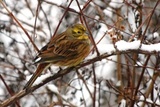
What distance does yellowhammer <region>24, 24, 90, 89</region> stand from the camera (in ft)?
9.11

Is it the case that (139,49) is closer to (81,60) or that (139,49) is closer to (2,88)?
(81,60)

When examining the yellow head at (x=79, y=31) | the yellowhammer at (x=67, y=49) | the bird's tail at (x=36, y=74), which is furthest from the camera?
the yellow head at (x=79, y=31)

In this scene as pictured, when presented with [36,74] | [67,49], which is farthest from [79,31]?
[36,74]

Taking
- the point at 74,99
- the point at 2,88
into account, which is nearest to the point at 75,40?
the point at 74,99

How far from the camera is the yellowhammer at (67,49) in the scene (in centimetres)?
278

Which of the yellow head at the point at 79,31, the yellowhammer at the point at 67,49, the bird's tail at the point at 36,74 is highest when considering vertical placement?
the yellow head at the point at 79,31

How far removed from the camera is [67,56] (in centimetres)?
289

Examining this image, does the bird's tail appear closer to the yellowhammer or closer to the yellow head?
the yellowhammer

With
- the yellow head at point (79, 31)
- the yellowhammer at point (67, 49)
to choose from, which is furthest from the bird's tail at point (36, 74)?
the yellow head at point (79, 31)

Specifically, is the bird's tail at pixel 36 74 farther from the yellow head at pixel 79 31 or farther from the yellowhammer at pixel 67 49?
the yellow head at pixel 79 31

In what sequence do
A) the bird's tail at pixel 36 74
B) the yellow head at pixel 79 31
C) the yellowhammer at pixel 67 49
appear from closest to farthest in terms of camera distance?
the bird's tail at pixel 36 74 < the yellowhammer at pixel 67 49 < the yellow head at pixel 79 31

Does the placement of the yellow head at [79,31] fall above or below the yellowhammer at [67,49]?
above

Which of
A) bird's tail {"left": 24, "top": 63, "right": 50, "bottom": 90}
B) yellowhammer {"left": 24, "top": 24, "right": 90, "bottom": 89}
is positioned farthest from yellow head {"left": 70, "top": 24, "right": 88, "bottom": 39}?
bird's tail {"left": 24, "top": 63, "right": 50, "bottom": 90}

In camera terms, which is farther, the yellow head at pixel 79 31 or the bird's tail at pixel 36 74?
the yellow head at pixel 79 31
